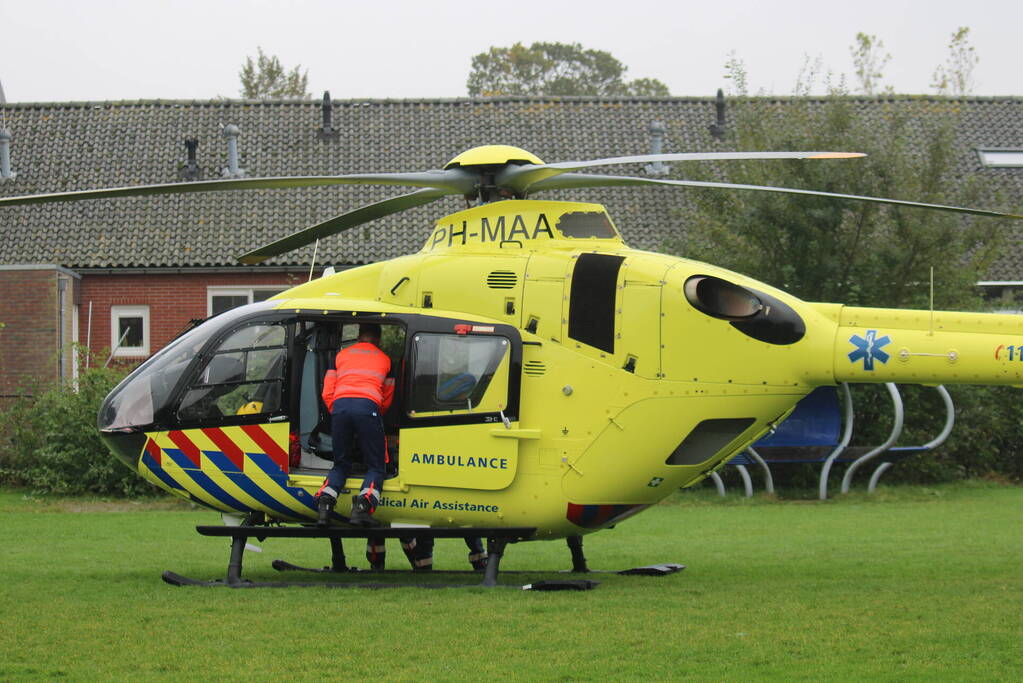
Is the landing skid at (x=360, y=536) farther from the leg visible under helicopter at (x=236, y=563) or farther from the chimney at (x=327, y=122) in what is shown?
the chimney at (x=327, y=122)

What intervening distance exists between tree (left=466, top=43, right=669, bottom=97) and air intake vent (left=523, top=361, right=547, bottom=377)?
63608 millimetres

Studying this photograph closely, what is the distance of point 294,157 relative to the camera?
31.6 meters

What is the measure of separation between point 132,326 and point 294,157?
5.87m

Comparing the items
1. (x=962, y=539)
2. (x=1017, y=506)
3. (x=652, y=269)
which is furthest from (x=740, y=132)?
(x=652, y=269)

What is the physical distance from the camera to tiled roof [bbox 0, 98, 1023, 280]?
28922 mm

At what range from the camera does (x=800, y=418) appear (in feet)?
62.5

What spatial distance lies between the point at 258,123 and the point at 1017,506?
21375 millimetres

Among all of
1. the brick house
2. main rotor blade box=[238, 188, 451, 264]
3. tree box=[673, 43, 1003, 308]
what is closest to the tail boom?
main rotor blade box=[238, 188, 451, 264]

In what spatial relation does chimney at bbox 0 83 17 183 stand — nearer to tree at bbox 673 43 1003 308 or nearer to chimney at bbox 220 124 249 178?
chimney at bbox 220 124 249 178

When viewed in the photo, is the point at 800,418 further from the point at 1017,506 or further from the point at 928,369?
the point at 928,369

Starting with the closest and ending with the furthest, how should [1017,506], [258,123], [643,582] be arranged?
[643,582], [1017,506], [258,123]

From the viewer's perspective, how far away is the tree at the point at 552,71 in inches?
2896

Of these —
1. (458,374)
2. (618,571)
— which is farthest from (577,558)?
(458,374)

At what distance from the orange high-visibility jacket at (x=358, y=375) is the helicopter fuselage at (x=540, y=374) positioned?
10.1 inches
